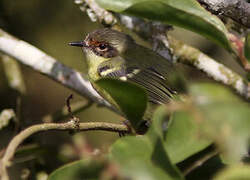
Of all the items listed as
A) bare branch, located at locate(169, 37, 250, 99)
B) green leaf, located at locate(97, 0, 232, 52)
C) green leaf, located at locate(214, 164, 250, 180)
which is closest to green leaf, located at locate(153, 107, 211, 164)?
green leaf, located at locate(214, 164, 250, 180)

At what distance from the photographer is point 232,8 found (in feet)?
7.61

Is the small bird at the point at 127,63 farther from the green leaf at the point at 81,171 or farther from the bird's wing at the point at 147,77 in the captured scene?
the green leaf at the point at 81,171

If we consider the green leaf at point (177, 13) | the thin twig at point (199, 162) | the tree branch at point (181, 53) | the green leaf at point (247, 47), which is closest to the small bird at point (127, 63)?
the tree branch at point (181, 53)

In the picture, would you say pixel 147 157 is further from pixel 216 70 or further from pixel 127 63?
pixel 127 63

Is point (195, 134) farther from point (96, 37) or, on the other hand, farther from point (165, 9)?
point (96, 37)

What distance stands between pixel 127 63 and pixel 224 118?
2.70 metres

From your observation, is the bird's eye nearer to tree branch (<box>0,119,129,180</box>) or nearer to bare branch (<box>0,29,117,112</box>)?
bare branch (<box>0,29,117,112</box>)

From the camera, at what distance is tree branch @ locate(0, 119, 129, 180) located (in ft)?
4.94

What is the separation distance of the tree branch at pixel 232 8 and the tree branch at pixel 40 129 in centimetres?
67

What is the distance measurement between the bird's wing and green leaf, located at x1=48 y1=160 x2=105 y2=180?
1.85 m

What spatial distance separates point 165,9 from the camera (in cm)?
179

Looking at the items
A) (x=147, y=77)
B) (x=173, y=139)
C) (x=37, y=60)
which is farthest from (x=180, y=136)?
(x=37, y=60)

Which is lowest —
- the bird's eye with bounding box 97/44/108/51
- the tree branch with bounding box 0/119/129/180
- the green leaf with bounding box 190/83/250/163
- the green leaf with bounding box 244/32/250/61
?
the bird's eye with bounding box 97/44/108/51

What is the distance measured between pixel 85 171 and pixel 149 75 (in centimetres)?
229
